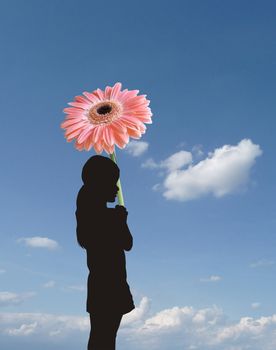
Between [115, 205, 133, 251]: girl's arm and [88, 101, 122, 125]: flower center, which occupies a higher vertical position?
[88, 101, 122, 125]: flower center

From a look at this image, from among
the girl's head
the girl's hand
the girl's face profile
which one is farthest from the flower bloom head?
the girl's hand

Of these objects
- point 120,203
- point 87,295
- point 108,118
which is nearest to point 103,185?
point 120,203

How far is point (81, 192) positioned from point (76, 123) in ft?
3.28

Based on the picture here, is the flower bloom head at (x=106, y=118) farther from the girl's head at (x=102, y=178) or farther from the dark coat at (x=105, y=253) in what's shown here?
the dark coat at (x=105, y=253)

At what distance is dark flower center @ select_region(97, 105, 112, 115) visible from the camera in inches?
335

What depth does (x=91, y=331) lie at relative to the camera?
792 centimetres

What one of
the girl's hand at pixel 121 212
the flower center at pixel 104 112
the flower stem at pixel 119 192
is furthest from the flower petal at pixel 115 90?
the girl's hand at pixel 121 212

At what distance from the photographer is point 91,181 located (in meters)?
8.26

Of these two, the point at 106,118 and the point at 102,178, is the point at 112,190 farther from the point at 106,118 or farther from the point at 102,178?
the point at 106,118

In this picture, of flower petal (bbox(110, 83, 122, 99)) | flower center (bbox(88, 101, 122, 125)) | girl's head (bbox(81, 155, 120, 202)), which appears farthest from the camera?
flower petal (bbox(110, 83, 122, 99))

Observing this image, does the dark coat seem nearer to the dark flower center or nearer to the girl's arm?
the girl's arm

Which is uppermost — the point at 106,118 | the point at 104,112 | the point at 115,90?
the point at 115,90

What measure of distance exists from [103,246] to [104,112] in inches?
73.4

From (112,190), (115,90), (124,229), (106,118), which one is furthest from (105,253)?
(115,90)
